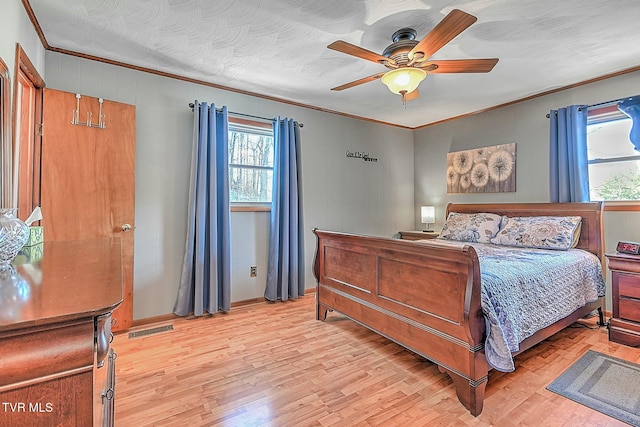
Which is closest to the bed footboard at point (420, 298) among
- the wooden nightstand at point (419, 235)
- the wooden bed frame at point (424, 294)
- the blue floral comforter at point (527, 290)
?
the wooden bed frame at point (424, 294)

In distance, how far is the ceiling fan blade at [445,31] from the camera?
5.32 ft

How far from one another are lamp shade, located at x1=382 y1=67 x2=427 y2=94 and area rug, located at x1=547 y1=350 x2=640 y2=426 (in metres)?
2.26

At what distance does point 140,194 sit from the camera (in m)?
2.99

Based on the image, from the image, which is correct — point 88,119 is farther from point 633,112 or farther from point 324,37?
point 633,112

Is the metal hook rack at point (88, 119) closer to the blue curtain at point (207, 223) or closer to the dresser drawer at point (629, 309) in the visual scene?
the blue curtain at point (207, 223)

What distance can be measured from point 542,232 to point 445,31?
237 cm

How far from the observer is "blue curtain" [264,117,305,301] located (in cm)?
367

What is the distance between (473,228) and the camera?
12.0 ft

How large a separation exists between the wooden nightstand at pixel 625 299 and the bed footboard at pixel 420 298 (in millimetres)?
1736

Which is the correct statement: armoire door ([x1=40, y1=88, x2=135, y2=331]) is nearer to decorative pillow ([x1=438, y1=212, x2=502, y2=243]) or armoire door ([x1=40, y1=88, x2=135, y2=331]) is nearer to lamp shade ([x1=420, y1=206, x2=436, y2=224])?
decorative pillow ([x1=438, y1=212, x2=502, y2=243])

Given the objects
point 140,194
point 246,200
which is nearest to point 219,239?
point 246,200

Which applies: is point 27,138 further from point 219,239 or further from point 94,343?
point 94,343

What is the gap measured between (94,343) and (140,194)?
2698 mm

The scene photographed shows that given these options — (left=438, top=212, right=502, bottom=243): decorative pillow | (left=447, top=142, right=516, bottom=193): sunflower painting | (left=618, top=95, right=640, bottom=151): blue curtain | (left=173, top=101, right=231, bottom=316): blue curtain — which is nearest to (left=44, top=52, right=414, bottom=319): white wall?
(left=173, top=101, right=231, bottom=316): blue curtain
